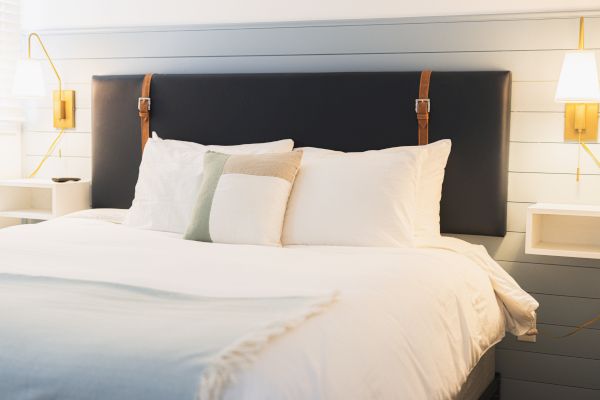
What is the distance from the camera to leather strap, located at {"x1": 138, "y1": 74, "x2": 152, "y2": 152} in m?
3.49

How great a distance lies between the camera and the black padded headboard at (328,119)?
2.97 m

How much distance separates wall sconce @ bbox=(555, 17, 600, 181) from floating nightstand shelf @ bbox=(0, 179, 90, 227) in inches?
83.5

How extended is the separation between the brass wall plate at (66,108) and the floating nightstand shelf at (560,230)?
2.18m

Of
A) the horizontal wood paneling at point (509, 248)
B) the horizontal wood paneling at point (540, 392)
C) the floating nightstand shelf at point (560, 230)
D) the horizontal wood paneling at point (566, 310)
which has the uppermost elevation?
the floating nightstand shelf at point (560, 230)

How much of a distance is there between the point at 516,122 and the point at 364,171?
67cm

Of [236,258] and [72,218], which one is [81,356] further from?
[72,218]

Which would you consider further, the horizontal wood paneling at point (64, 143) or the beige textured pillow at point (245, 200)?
the horizontal wood paneling at point (64, 143)

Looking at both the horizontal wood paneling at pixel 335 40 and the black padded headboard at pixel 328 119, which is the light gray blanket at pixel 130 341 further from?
the horizontal wood paneling at pixel 335 40

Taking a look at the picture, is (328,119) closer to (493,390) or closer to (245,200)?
(245,200)

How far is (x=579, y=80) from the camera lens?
9.02 ft

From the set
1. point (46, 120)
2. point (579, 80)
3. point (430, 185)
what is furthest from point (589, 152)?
point (46, 120)

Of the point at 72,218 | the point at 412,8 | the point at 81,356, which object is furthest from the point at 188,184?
the point at 81,356

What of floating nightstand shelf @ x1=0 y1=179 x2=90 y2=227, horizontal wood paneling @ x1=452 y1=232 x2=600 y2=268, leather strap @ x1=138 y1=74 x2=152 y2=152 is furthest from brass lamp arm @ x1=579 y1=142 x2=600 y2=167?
floating nightstand shelf @ x1=0 y1=179 x2=90 y2=227

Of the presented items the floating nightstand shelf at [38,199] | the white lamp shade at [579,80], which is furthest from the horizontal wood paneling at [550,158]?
the floating nightstand shelf at [38,199]
